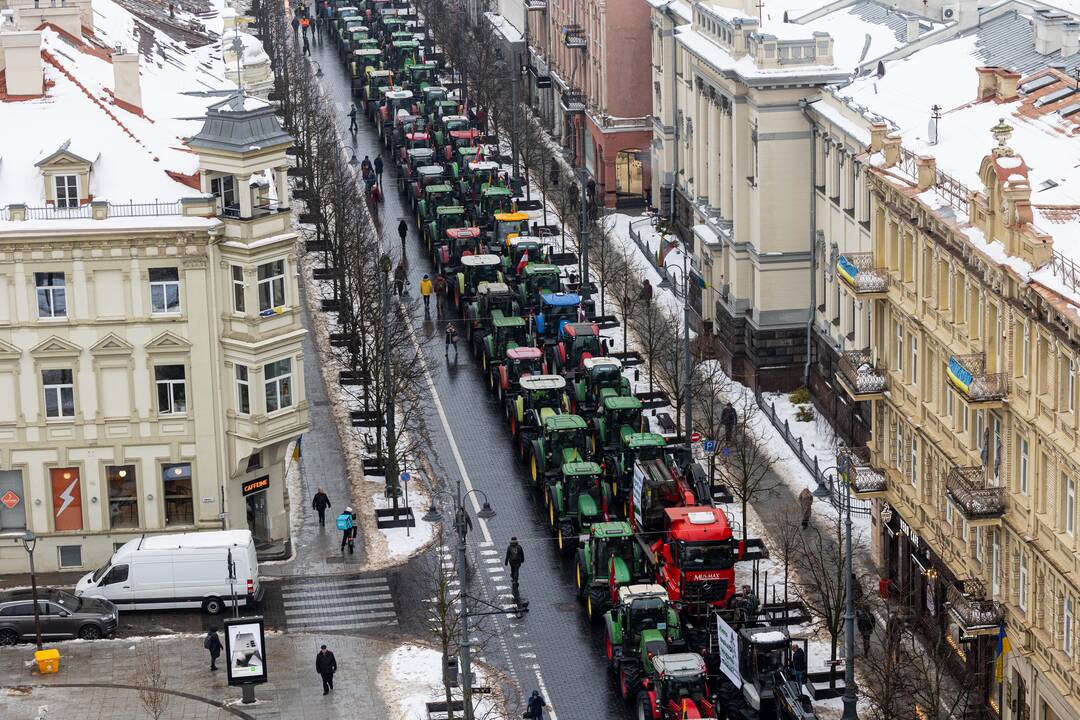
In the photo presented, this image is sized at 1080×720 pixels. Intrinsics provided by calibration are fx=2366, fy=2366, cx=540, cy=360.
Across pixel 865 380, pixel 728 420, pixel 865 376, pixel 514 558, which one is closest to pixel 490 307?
pixel 728 420

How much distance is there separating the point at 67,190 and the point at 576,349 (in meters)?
27.8

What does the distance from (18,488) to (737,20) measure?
3853 centimetres

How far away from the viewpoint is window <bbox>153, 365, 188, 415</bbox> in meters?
86.3

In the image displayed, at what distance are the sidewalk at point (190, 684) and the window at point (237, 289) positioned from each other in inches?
494

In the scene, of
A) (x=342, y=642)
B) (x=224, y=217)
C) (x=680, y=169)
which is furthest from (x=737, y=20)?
(x=342, y=642)

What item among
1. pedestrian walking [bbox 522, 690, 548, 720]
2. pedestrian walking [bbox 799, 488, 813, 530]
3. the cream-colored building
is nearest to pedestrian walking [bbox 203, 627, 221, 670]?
the cream-colored building

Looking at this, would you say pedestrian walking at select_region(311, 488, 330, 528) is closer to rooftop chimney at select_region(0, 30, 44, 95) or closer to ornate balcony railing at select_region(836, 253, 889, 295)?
rooftop chimney at select_region(0, 30, 44, 95)

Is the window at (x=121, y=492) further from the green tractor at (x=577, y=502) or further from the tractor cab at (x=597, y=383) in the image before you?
the tractor cab at (x=597, y=383)

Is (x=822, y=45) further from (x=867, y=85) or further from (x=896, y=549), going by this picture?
(x=896, y=549)

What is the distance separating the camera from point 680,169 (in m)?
123

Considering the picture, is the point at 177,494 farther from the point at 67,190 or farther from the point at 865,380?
the point at 865,380

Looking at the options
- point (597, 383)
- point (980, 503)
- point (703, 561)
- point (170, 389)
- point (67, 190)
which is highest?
point (67, 190)

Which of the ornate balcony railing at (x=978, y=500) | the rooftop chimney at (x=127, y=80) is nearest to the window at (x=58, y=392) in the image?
the rooftop chimney at (x=127, y=80)

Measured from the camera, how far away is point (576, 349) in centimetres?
10500
